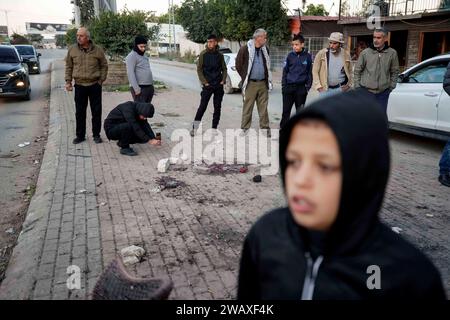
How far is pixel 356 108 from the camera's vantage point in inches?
45.9

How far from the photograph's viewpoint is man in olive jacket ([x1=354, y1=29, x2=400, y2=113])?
257 inches

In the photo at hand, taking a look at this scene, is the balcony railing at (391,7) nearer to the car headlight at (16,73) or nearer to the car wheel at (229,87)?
the car wheel at (229,87)

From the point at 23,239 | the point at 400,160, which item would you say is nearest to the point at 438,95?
the point at 400,160

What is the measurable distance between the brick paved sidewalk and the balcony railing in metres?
11.7

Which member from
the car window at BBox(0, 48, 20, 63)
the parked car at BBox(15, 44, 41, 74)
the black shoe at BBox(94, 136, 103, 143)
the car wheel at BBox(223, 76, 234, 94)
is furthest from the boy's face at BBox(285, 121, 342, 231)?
the parked car at BBox(15, 44, 41, 74)

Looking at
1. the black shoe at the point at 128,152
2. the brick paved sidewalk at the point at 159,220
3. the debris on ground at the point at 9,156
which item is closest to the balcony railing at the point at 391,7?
the brick paved sidewalk at the point at 159,220

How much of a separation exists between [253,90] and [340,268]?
21.9 ft

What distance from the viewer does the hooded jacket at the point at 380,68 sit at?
6.54 metres

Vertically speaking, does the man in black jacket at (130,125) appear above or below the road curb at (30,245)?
above

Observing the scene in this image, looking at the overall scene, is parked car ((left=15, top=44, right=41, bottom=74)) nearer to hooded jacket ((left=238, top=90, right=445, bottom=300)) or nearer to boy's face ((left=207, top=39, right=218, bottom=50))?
boy's face ((left=207, top=39, right=218, bottom=50))

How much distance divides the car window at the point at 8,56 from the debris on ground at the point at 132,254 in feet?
42.0

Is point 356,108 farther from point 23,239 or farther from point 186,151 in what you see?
point 186,151

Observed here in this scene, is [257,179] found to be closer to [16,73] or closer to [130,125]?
[130,125]

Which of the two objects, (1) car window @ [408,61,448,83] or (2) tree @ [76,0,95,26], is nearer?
(1) car window @ [408,61,448,83]
